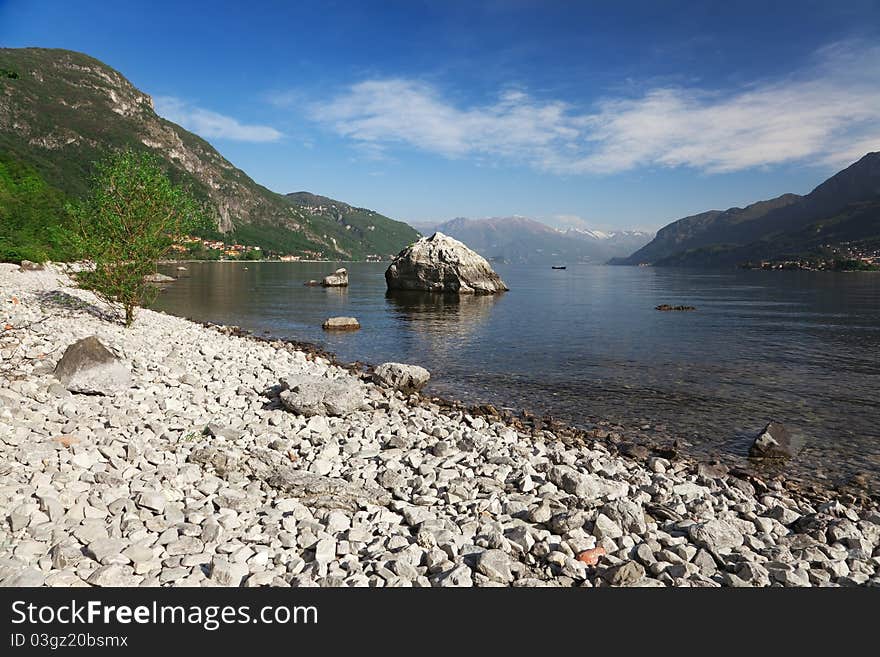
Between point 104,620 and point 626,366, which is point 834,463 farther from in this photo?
point 104,620

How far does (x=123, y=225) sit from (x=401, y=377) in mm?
16457

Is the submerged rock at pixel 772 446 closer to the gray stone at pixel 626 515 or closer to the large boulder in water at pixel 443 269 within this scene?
the gray stone at pixel 626 515

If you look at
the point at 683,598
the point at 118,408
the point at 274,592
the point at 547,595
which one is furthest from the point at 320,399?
the point at 683,598

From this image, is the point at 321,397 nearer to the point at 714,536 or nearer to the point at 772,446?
the point at 714,536

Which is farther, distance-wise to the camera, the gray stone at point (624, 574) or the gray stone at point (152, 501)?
the gray stone at point (152, 501)

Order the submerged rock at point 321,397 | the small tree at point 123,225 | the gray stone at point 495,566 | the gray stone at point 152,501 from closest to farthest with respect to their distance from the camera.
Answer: the gray stone at point 495,566 → the gray stone at point 152,501 → the submerged rock at point 321,397 → the small tree at point 123,225

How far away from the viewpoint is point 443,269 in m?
75.9

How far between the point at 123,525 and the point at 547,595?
6.50m

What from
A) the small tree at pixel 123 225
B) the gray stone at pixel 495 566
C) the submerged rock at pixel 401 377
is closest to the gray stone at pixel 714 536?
the gray stone at pixel 495 566

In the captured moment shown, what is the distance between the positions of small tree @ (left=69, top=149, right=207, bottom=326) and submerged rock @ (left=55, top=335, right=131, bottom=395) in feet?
38.4

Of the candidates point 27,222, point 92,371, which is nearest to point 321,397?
point 92,371

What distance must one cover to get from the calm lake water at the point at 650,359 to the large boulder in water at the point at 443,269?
18020 millimetres

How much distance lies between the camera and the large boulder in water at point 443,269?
249 feet

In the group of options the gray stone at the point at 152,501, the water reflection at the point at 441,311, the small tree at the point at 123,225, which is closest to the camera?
the gray stone at the point at 152,501
